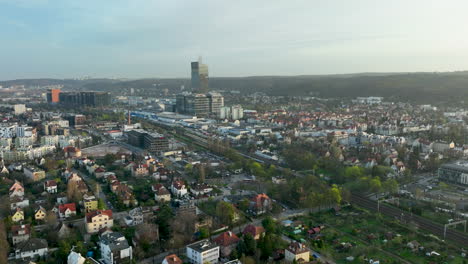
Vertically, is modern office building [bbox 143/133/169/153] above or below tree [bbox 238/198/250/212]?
above

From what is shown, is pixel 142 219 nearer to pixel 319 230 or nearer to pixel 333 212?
pixel 319 230

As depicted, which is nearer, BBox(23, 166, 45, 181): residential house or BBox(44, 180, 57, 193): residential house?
BBox(44, 180, 57, 193): residential house

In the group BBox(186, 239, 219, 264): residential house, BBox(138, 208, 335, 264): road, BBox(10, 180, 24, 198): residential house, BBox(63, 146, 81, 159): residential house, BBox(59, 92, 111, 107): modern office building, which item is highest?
BBox(59, 92, 111, 107): modern office building

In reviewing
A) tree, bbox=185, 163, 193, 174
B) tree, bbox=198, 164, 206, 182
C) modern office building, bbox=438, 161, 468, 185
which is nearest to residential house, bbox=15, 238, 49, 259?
tree, bbox=198, 164, 206, 182

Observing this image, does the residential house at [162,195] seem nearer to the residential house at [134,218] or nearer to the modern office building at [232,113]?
the residential house at [134,218]

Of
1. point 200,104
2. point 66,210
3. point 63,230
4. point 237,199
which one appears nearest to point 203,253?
point 63,230

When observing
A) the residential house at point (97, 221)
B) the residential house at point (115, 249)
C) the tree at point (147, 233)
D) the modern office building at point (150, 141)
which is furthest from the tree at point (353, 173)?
the modern office building at point (150, 141)

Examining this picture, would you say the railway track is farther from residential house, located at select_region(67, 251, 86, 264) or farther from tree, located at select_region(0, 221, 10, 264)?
tree, located at select_region(0, 221, 10, 264)
